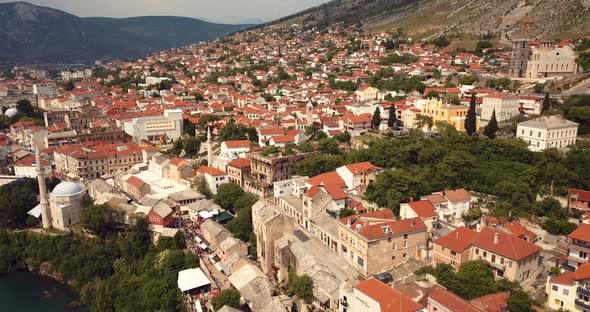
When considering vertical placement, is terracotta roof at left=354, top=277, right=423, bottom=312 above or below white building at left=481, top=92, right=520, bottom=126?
below

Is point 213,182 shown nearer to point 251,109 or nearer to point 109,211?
point 109,211

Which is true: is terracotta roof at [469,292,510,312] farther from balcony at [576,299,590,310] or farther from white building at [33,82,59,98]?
white building at [33,82,59,98]

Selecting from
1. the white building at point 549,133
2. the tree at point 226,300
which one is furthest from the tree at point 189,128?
the white building at point 549,133

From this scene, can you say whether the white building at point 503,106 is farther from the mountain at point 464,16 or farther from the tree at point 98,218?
the mountain at point 464,16

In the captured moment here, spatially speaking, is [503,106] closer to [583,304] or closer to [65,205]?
[583,304]

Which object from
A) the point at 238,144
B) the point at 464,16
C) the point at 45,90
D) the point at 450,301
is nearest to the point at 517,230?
the point at 450,301

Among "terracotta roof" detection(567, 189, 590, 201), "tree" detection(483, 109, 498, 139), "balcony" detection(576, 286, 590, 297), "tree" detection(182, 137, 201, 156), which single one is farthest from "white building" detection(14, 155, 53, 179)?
"balcony" detection(576, 286, 590, 297)
